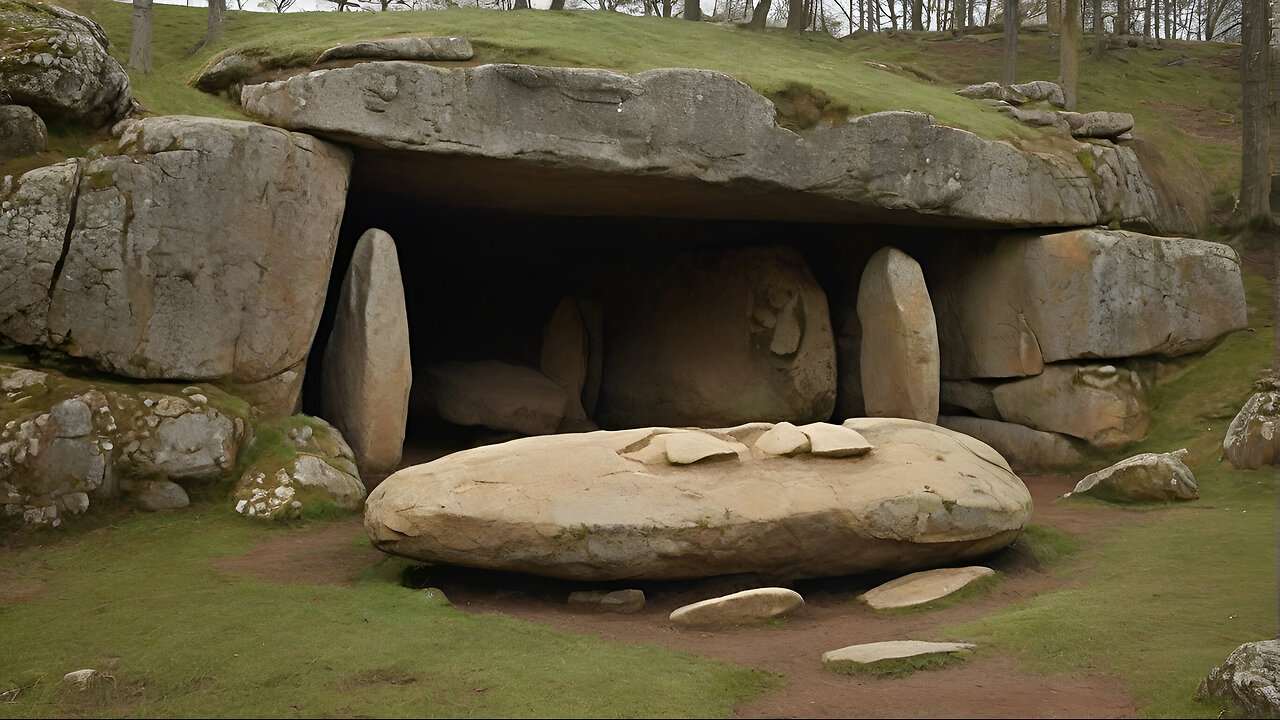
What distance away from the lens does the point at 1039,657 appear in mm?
4949

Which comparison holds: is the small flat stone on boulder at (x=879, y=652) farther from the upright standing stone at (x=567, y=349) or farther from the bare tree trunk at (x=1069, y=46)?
the bare tree trunk at (x=1069, y=46)

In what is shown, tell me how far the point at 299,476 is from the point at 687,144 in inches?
178

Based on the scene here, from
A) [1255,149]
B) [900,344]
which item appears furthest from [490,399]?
[1255,149]

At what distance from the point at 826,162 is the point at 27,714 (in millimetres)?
8217

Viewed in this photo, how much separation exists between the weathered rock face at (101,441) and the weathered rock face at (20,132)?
1.71 metres

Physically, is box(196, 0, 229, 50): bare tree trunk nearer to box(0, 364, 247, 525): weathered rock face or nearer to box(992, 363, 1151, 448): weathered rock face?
box(0, 364, 247, 525): weathered rock face

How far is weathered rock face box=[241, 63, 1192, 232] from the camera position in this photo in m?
9.22

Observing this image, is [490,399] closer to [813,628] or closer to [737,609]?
[737,609]

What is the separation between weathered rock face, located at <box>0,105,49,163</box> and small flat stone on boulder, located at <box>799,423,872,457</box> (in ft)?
20.2

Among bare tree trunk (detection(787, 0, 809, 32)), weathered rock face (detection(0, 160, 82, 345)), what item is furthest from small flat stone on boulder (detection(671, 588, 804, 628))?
bare tree trunk (detection(787, 0, 809, 32))

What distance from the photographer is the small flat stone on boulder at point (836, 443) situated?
7.00 meters

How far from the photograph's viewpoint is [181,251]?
841 centimetres

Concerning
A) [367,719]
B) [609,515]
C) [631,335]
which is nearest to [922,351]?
[631,335]

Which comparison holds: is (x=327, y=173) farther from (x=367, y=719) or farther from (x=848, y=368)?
(x=848, y=368)
